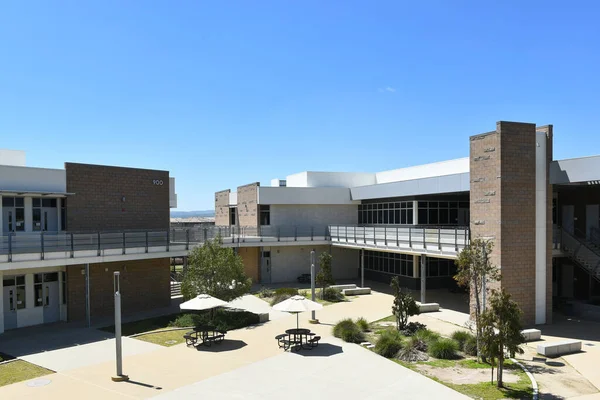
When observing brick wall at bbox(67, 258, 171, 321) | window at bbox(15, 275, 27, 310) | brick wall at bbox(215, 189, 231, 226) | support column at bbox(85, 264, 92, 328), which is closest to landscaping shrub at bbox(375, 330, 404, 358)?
support column at bbox(85, 264, 92, 328)

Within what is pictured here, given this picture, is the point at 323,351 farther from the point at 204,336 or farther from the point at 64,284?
the point at 64,284

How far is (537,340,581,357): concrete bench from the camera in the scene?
54.5 feet

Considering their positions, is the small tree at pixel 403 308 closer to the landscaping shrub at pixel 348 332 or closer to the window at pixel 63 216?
the landscaping shrub at pixel 348 332

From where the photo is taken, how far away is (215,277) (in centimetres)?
2228

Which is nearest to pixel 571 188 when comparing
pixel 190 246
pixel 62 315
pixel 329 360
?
pixel 329 360

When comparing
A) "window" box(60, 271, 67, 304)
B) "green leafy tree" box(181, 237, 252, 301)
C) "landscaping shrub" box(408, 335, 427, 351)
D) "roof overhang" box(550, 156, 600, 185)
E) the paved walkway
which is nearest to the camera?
the paved walkway

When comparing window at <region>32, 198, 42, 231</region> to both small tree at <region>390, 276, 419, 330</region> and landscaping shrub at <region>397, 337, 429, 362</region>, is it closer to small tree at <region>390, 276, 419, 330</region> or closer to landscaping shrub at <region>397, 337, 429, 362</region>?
small tree at <region>390, 276, 419, 330</region>

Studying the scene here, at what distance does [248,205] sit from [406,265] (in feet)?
45.5

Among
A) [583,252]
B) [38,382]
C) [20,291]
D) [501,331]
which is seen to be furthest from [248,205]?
[501,331]

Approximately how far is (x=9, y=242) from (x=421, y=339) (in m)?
17.0

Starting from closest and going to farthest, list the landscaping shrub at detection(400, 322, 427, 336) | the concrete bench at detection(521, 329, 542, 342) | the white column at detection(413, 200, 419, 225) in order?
the concrete bench at detection(521, 329, 542, 342) < the landscaping shrub at detection(400, 322, 427, 336) < the white column at detection(413, 200, 419, 225)

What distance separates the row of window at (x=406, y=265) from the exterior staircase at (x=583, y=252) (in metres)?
9.64

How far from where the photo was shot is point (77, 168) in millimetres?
24578

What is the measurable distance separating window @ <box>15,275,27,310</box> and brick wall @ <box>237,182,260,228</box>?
1818cm
